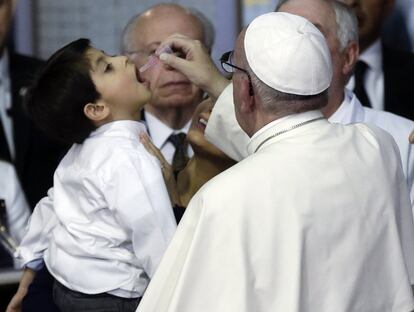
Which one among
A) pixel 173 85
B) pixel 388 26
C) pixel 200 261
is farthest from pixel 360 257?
pixel 388 26

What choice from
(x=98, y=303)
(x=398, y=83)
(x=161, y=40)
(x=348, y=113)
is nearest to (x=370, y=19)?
(x=398, y=83)

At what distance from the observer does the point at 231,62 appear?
3.63 metres

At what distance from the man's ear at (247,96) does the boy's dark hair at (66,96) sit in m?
0.74

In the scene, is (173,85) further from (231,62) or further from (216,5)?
(231,62)

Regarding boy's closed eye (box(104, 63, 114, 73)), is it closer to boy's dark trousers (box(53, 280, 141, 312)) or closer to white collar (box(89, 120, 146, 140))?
white collar (box(89, 120, 146, 140))

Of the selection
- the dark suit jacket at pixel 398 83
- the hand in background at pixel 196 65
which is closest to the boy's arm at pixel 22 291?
the hand in background at pixel 196 65

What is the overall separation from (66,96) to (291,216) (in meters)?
1.06

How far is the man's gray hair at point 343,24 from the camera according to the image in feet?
14.7

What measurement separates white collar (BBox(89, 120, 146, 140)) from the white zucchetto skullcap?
0.67m

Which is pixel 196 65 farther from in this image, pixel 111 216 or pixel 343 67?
pixel 343 67

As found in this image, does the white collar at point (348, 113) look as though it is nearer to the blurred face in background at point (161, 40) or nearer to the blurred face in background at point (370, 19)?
the blurred face in background at point (161, 40)

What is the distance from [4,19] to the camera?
5.82m

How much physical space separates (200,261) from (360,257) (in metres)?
0.41

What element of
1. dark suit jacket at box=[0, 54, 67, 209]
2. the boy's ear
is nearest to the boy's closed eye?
the boy's ear
